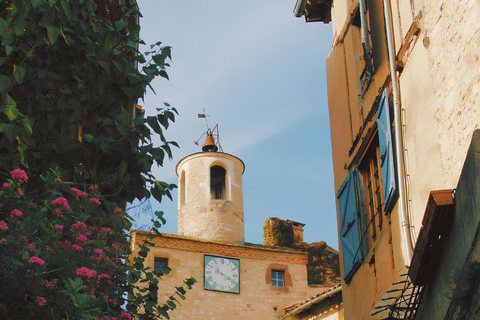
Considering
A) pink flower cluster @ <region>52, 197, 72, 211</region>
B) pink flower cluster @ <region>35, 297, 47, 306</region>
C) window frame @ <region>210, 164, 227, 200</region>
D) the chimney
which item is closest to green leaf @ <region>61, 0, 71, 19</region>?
pink flower cluster @ <region>52, 197, 72, 211</region>

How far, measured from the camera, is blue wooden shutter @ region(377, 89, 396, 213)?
7.64m

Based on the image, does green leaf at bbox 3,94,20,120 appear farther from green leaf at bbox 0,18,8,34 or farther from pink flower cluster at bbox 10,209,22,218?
pink flower cluster at bbox 10,209,22,218

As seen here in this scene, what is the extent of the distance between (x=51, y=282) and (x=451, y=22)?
13.2 feet

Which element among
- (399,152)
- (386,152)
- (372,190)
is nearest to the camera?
(399,152)

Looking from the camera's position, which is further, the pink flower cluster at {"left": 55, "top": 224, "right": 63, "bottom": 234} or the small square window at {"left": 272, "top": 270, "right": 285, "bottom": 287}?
the small square window at {"left": 272, "top": 270, "right": 285, "bottom": 287}

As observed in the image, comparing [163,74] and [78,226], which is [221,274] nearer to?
[163,74]

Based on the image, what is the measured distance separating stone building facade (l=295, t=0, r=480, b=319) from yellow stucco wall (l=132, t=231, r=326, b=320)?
49.8 feet

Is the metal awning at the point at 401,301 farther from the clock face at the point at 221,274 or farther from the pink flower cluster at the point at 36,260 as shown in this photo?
the clock face at the point at 221,274

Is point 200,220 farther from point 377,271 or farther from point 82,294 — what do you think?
point 82,294

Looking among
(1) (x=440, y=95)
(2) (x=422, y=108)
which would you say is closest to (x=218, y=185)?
(2) (x=422, y=108)

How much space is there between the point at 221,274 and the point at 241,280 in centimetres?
80

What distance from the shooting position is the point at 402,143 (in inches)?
300

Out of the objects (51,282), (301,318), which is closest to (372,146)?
(51,282)

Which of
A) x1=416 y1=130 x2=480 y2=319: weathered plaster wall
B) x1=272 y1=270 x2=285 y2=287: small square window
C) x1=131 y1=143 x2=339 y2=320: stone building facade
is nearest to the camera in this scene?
x1=416 y1=130 x2=480 y2=319: weathered plaster wall
